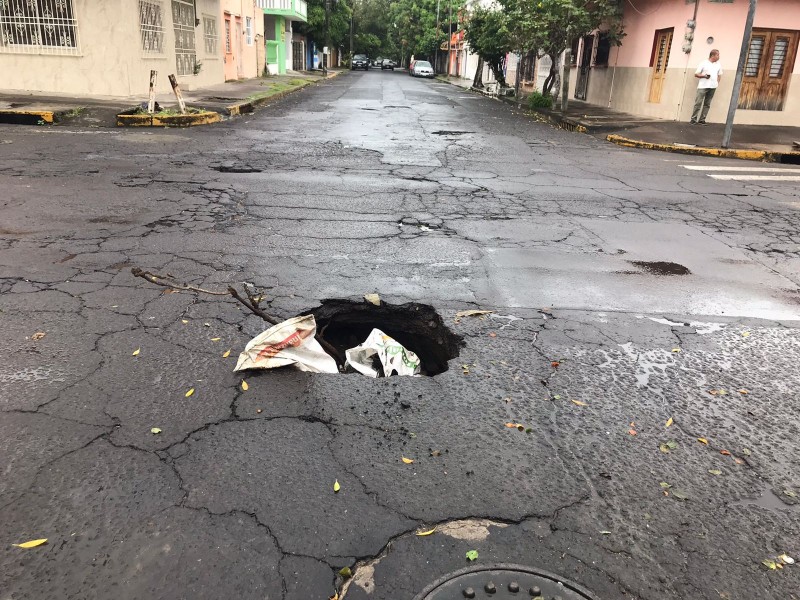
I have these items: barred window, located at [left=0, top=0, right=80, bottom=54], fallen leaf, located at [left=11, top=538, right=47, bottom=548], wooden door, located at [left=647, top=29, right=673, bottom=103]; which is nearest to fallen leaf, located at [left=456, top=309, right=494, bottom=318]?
fallen leaf, located at [left=11, top=538, right=47, bottom=548]

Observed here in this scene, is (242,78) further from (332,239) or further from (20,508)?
(20,508)

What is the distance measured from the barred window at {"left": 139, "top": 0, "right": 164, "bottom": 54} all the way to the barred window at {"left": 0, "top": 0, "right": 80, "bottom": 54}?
182 centimetres

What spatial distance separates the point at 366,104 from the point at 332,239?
1649cm

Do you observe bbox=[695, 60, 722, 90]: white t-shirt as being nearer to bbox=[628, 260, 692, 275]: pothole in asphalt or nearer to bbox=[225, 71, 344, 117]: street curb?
bbox=[225, 71, 344, 117]: street curb

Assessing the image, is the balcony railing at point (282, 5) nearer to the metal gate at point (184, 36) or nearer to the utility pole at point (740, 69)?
the metal gate at point (184, 36)

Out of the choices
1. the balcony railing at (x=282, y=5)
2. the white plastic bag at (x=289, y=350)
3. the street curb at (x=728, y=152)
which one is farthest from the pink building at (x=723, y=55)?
the balcony railing at (x=282, y=5)

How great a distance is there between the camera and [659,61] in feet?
61.0

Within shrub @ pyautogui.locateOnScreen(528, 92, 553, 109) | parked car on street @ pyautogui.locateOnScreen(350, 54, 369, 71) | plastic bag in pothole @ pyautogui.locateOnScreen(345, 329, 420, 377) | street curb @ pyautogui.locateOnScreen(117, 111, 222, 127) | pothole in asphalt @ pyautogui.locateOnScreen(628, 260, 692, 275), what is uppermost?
parked car on street @ pyautogui.locateOnScreen(350, 54, 369, 71)

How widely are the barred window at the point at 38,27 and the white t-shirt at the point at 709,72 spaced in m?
15.9

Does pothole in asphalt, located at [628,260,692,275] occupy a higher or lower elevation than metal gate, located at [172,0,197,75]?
lower

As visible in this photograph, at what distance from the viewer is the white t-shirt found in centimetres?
1564

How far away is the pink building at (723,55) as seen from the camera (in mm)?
16188

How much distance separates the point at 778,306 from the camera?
4.84 metres

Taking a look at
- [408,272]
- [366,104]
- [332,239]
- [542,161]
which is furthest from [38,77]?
[408,272]
